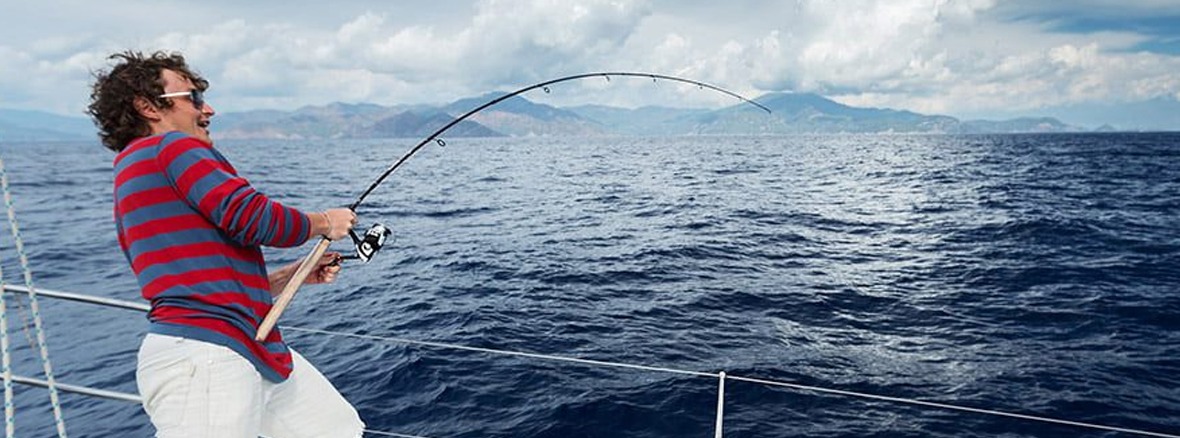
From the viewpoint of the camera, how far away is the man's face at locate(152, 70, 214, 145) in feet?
7.04

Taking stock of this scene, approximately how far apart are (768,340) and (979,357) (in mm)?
2571

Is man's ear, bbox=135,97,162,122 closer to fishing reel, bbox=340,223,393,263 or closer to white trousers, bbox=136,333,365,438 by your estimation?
white trousers, bbox=136,333,365,438

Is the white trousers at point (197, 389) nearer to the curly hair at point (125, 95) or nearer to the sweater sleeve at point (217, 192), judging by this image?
the sweater sleeve at point (217, 192)

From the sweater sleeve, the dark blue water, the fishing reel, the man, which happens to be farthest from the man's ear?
the dark blue water

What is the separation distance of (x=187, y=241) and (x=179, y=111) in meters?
0.51

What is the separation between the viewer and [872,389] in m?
6.86

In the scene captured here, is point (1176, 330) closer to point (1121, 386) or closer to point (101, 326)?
point (1121, 386)

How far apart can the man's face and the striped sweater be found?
0.12 m

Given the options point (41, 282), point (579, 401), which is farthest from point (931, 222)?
point (41, 282)

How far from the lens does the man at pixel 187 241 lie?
195cm

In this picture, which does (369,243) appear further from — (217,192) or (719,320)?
(719,320)

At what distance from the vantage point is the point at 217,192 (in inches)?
76.2

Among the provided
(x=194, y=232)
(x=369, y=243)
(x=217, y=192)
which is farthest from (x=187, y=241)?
(x=369, y=243)

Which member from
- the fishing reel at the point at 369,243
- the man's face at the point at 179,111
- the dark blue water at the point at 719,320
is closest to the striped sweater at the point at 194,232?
the man's face at the point at 179,111
